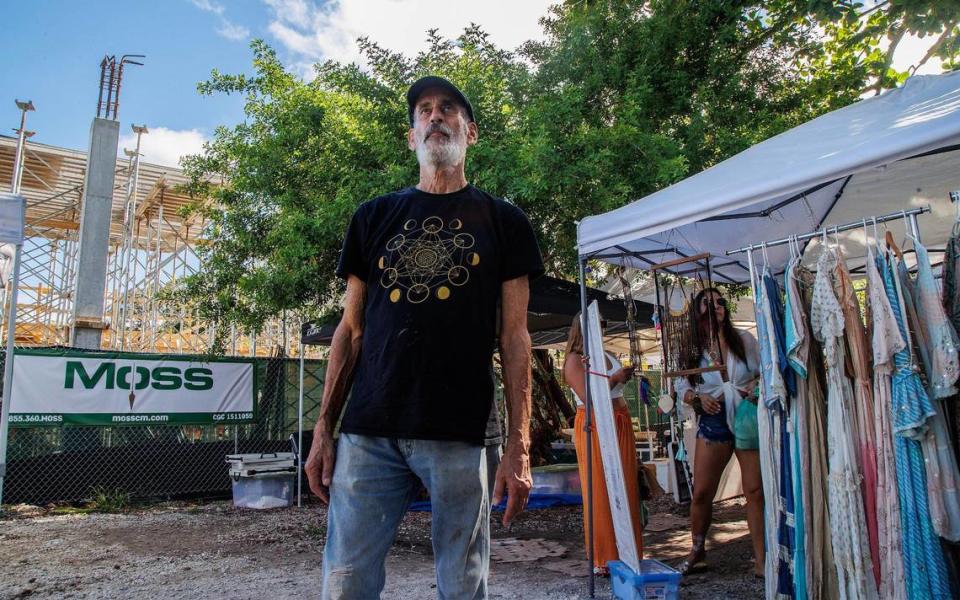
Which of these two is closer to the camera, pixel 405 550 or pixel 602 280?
pixel 405 550

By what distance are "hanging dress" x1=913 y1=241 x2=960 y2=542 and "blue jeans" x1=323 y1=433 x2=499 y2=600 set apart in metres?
2.18

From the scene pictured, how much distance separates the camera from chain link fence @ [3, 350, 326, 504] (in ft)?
26.9

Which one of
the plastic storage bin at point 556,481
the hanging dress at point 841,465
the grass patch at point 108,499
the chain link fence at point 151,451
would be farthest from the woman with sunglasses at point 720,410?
the grass patch at point 108,499

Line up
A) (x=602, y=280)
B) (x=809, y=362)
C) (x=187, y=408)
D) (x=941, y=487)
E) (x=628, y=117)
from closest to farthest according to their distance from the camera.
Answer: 1. (x=941, y=487)
2. (x=809, y=362)
3. (x=628, y=117)
4. (x=187, y=408)
5. (x=602, y=280)

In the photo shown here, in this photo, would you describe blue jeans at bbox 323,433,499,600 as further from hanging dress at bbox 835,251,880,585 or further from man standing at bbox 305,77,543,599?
hanging dress at bbox 835,251,880,585

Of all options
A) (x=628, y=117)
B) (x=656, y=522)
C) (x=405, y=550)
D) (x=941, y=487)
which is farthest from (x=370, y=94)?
(x=941, y=487)

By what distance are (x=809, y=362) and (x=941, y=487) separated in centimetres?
81

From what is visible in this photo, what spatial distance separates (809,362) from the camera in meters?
3.35

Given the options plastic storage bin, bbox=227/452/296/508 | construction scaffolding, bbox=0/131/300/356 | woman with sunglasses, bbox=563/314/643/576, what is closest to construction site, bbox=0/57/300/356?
construction scaffolding, bbox=0/131/300/356

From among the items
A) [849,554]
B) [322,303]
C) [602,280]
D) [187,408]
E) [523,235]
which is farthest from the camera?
[602,280]

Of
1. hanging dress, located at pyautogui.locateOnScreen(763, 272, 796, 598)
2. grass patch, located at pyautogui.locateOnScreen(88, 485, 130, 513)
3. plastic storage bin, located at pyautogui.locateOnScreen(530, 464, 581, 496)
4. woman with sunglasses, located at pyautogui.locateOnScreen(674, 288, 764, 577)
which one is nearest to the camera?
hanging dress, located at pyautogui.locateOnScreen(763, 272, 796, 598)

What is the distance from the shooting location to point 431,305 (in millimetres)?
1889

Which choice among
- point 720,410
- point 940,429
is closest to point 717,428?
point 720,410

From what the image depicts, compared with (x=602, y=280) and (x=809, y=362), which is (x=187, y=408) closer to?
(x=602, y=280)
